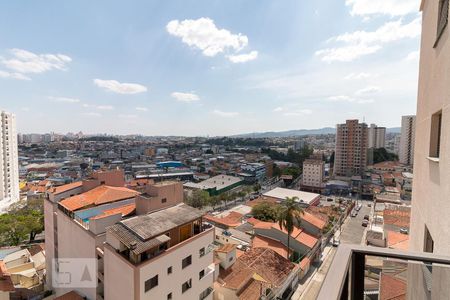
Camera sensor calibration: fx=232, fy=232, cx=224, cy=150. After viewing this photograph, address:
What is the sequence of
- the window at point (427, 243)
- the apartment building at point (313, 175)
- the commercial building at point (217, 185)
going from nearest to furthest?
the window at point (427, 243) < the commercial building at point (217, 185) < the apartment building at point (313, 175)

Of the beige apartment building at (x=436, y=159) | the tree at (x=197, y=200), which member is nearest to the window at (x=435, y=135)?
the beige apartment building at (x=436, y=159)

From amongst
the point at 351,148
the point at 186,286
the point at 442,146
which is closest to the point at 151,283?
the point at 186,286

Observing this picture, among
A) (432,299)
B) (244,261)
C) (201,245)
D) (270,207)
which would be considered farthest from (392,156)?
(432,299)

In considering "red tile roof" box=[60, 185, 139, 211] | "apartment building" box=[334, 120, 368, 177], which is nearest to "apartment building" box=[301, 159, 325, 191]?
"apartment building" box=[334, 120, 368, 177]

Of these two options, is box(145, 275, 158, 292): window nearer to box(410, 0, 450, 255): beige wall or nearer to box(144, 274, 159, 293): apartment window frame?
box(144, 274, 159, 293): apartment window frame

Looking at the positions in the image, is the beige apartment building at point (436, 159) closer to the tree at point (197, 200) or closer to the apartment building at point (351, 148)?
the tree at point (197, 200)

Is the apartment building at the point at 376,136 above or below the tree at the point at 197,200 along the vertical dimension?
above
